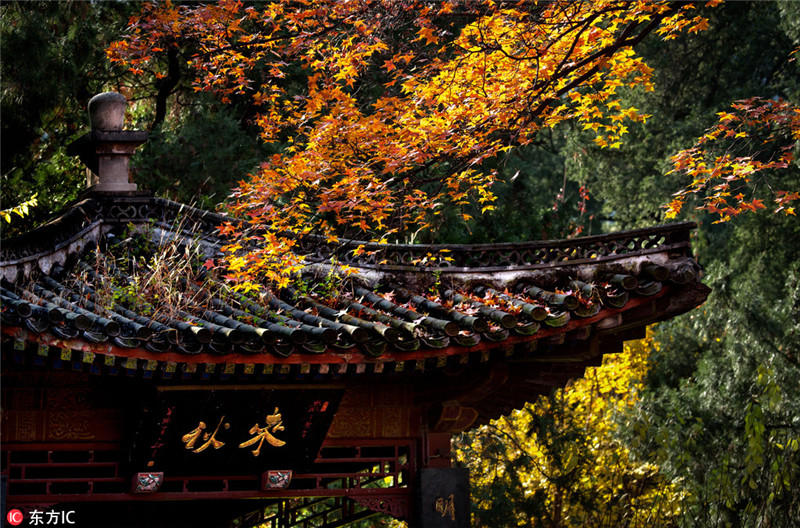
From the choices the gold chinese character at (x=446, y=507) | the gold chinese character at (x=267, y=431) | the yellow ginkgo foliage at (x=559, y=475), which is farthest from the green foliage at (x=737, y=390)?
the gold chinese character at (x=267, y=431)

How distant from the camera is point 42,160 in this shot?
547 inches

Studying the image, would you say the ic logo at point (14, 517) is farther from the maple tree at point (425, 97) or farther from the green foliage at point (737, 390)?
the green foliage at point (737, 390)

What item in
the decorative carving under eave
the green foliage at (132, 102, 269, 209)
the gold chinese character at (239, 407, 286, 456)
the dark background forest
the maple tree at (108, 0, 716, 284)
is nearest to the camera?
the gold chinese character at (239, 407, 286, 456)

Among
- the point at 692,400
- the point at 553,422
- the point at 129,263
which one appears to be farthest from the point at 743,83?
the point at 129,263

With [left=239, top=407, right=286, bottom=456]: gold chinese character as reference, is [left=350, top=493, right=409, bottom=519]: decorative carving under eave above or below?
below

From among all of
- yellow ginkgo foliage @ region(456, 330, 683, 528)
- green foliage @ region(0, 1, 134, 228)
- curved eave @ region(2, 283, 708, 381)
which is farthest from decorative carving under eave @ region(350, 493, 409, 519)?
green foliage @ region(0, 1, 134, 228)

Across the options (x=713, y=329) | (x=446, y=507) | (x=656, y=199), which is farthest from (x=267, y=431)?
(x=656, y=199)

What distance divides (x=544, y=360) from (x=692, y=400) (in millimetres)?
9154

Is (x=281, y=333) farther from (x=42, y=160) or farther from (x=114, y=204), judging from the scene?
(x=42, y=160)

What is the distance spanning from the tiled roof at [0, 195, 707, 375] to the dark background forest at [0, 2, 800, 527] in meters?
3.00

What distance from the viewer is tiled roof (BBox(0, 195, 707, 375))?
6.50 m

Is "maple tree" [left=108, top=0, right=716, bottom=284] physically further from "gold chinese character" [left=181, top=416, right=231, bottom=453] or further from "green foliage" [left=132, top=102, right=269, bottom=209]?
"green foliage" [left=132, top=102, right=269, bottom=209]

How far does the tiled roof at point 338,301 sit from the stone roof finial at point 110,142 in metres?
0.31

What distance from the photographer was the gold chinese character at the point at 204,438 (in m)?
7.23
